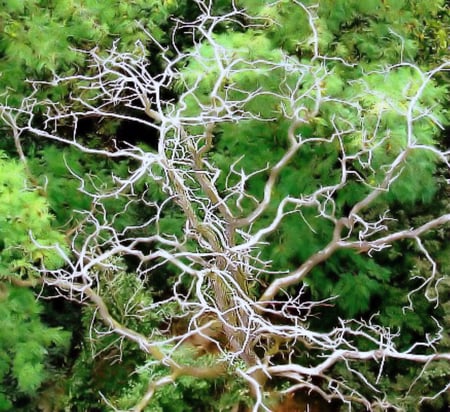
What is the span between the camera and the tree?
326cm

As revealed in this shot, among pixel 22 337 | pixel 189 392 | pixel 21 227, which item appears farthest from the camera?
pixel 189 392

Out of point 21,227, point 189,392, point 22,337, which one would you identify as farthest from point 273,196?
point 22,337

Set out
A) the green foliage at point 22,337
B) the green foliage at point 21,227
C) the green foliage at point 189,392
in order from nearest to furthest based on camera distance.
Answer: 1. the green foliage at point 21,227
2. the green foliage at point 22,337
3. the green foliage at point 189,392

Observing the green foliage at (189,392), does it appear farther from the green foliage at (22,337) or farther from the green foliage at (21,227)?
the green foliage at (21,227)

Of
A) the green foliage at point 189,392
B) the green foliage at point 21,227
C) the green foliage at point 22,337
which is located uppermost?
the green foliage at point 21,227

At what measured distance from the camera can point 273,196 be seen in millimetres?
3980

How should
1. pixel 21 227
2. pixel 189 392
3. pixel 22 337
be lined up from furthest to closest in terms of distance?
pixel 189 392
pixel 22 337
pixel 21 227

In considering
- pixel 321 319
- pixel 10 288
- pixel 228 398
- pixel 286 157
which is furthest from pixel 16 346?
pixel 321 319

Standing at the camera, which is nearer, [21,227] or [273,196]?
[21,227]

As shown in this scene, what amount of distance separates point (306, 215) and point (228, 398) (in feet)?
3.98

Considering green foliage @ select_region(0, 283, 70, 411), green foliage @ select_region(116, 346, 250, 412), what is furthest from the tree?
green foliage @ select_region(0, 283, 70, 411)

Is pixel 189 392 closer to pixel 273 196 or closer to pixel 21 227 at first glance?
pixel 273 196

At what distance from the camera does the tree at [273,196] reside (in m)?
3.26

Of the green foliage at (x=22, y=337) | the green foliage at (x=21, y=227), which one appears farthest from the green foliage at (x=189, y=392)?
the green foliage at (x=21, y=227)
